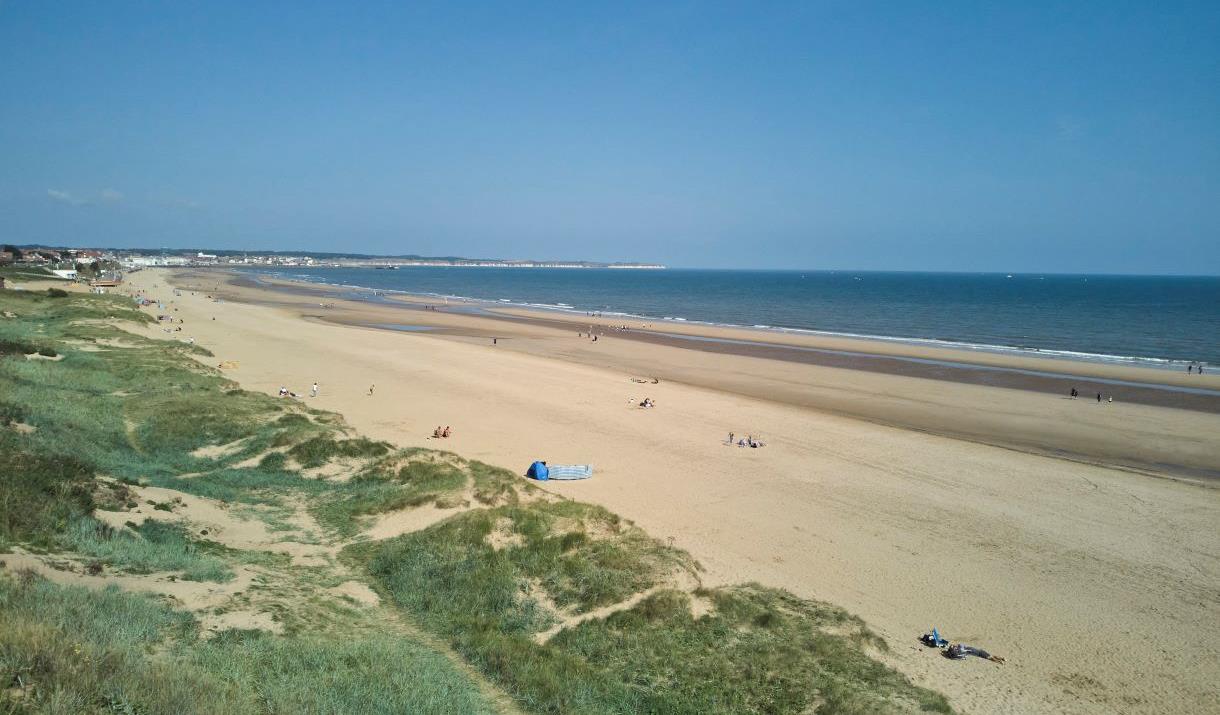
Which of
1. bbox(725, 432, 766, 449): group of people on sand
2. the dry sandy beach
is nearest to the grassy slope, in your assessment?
the dry sandy beach

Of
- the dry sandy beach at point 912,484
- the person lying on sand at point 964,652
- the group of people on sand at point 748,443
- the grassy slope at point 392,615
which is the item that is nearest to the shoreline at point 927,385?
the dry sandy beach at point 912,484

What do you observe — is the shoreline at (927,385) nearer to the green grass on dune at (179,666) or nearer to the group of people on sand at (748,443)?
the group of people on sand at (748,443)

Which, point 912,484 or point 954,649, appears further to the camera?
point 912,484

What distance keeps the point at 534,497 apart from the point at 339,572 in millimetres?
4878

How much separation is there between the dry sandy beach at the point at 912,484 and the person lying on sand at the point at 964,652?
133 millimetres

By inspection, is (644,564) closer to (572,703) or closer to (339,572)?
(572,703)

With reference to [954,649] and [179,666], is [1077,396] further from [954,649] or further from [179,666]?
[179,666]

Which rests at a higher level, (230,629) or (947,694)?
(230,629)

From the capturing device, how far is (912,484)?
19.8 meters

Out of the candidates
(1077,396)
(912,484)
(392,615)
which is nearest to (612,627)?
(392,615)

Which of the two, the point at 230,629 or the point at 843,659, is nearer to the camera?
the point at 230,629

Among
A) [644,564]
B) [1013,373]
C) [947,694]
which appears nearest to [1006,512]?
[947,694]

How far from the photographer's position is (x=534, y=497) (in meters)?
15.5

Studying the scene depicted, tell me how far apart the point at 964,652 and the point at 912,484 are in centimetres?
990
